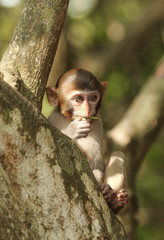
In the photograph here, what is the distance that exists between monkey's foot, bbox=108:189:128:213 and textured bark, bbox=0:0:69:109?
Result: 120 centimetres

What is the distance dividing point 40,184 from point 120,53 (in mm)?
8023

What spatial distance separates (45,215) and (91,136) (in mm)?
2235

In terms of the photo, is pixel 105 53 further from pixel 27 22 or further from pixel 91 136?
pixel 27 22

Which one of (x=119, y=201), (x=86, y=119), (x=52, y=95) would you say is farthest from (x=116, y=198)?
(x=52, y=95)

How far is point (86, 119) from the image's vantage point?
480 cm

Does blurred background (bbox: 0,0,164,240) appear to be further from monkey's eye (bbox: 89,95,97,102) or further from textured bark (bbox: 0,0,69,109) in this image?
textured bark (bbox: 0,0,69,109)

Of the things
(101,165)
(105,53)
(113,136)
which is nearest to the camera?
(101,165)

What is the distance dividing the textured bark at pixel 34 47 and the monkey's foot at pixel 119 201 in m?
1.20

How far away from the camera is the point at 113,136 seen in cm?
746

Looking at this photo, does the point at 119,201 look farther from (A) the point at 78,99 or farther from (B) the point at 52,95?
(B) the point at 52,95

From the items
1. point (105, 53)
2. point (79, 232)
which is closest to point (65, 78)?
point (79, 232)

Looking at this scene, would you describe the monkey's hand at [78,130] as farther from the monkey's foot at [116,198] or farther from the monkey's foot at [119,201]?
the monkey's foot at [119,201]

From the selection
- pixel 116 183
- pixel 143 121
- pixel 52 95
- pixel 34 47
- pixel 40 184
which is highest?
pixel 34 47

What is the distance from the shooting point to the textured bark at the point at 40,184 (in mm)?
2748
